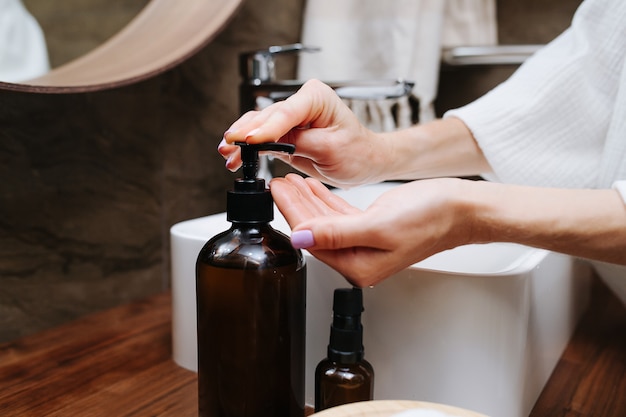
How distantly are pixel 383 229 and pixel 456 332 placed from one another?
A: 0.47 ft

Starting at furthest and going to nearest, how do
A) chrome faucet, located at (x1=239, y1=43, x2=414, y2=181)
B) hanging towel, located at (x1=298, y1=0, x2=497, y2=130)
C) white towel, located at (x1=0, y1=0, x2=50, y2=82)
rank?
hanging towel, located at (x1=298, y1=0, x2=497, y2=130), chrome faucet, located at (x1=239, y1=43, x2=414, y2=181), white towel, located at (x1=0, y1=0, x2=50, y2=82)

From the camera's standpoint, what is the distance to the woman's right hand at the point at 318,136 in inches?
18.1

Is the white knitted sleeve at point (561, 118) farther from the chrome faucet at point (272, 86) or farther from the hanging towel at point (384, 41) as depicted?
the hanging towel at point (384, 41)

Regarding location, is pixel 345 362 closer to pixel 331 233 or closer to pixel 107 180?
pixel 331 233

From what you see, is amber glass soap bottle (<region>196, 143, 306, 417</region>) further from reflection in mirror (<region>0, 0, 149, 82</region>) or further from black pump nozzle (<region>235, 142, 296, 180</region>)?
reflection in mirror (<region>0, 0, 149, 82</region>)

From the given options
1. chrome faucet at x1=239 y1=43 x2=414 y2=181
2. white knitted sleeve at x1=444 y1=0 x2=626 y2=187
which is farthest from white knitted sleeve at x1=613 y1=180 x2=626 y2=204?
chrome faucet at x1=239 y1=43 x2=414 y2=181

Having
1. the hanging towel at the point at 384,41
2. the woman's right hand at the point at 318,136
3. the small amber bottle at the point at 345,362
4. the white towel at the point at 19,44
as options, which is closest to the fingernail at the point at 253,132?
the woman's right hand at the point at 318,136

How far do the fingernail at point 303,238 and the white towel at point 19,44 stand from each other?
1.46 feet

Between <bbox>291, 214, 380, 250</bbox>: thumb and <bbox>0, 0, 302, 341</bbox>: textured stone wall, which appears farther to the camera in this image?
<bbox>0, 0, 302, 341</bbox>: textured stone wall

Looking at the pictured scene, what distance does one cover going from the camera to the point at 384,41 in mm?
1029

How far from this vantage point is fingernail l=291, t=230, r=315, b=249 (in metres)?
0.39

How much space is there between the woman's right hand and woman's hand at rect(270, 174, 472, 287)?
0.05m

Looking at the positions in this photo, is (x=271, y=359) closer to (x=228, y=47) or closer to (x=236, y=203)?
(x=236, y=203)

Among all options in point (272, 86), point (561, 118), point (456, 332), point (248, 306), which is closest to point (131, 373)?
point (248, 306)
